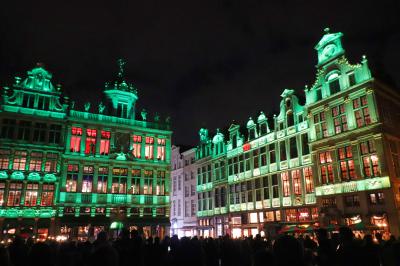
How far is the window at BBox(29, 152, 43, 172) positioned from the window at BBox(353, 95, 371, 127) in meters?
33.7

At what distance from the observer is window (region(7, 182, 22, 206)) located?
35.3 meters

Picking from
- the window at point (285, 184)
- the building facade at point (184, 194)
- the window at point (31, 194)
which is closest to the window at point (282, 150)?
the window at point (285, 184)

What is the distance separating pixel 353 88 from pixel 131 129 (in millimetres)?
26948

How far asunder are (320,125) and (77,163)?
28.0 m

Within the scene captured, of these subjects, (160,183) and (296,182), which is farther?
(160,183)

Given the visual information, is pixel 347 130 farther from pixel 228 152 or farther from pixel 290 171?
pixel 228 152

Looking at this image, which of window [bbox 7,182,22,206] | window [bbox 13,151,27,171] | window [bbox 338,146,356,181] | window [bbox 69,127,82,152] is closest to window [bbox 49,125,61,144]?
window [bbox 69,127,82,152]

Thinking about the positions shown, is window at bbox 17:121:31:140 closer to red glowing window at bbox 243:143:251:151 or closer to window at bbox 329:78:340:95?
red glowing window at bbox 243:143:251:151

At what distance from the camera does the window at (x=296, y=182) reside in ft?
116

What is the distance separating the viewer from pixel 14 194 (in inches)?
1404

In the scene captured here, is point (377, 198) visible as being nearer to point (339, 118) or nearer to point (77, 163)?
point (339, 118)

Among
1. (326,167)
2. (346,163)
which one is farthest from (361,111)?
(326,167)

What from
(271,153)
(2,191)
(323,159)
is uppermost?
(271,153)

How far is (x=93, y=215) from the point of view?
128ft
